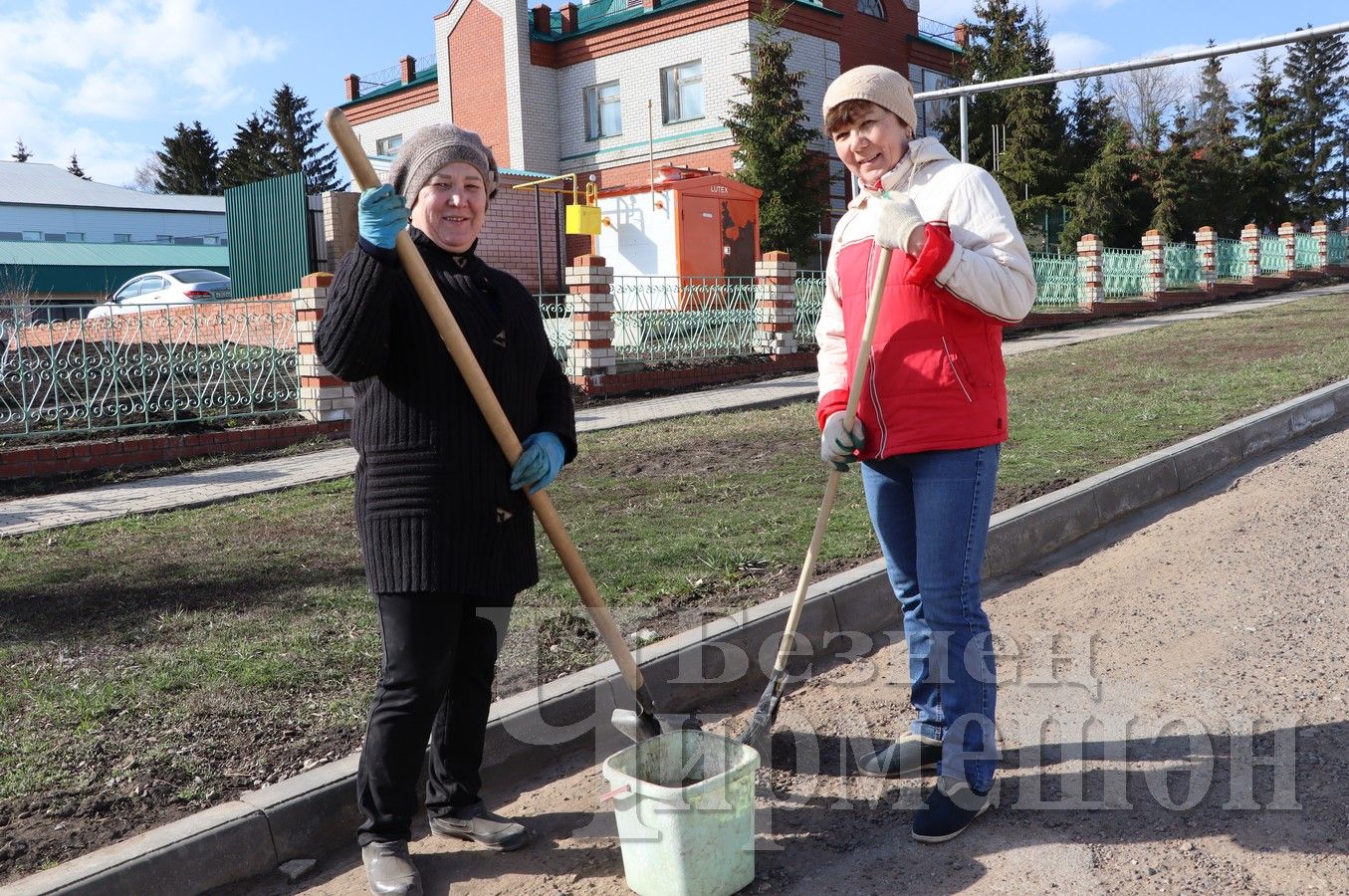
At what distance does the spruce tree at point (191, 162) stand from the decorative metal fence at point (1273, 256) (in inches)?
1817

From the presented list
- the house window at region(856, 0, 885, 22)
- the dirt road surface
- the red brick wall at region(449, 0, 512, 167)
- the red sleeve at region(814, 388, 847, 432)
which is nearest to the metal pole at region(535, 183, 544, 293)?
the red brick wall at region(449, 0, 512, 167)

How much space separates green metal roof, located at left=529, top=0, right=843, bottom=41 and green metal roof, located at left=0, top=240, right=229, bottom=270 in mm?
15192

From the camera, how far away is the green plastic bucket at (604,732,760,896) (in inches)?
93.9

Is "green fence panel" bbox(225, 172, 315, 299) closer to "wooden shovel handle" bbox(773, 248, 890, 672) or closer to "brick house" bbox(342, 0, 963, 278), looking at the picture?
"brick house" bbox(342, 0, 963, 278)

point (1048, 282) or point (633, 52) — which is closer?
point (1048, 282)

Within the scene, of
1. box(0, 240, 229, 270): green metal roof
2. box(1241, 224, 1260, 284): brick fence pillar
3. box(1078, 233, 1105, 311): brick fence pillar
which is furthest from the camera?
box(0, 240, 229, 270): green metal roof

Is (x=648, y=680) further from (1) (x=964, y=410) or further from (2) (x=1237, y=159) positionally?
(2) (x=1237, y=159)

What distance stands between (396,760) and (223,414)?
809cm

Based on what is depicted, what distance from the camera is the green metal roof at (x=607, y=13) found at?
2744 centimetres

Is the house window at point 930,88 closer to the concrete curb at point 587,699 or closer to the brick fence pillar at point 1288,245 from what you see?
the brick fence pillar at point 1288,245

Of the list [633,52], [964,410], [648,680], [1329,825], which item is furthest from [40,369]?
[633,52]

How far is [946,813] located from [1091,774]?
588mm

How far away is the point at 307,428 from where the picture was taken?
1003cm

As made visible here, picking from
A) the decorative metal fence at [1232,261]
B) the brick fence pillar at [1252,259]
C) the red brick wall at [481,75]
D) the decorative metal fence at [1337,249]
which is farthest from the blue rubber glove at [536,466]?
the decorative metal fence at [1337,249]
